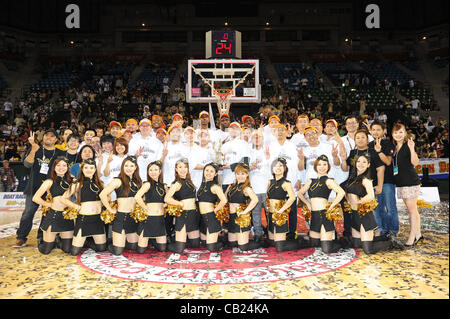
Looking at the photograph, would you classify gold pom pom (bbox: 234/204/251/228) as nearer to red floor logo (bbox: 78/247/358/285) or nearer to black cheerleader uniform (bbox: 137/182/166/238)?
red floor logo (bbox: 78/247/358/285)

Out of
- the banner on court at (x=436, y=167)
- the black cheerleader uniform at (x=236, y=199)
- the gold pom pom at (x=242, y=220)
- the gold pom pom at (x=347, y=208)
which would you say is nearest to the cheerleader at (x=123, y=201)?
the black cheerleader uniform at (x=236, y=199)

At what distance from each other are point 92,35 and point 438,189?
23.9 meters

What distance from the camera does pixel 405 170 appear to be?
488 cm

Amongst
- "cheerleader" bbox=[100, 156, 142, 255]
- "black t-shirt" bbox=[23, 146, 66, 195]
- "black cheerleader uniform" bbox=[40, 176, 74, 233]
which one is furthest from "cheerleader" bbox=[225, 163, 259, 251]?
"black t-shirt" bbox=[23, 146, 66, 195]

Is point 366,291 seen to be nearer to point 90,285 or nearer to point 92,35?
point 90,285

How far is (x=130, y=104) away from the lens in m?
17.4

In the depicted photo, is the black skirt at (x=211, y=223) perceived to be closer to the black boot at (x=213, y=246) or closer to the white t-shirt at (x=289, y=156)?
the black boot at (x=213, y=246)

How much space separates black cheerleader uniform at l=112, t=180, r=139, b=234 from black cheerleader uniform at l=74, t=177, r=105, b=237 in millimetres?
240

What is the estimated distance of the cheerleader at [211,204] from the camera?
4727mm

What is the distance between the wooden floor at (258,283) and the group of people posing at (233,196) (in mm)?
381

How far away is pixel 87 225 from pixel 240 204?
6.87 ft

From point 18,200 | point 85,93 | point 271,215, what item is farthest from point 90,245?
point 85,93

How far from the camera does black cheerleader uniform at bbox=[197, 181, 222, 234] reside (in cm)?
474

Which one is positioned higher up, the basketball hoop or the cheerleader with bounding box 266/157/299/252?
the basketball hoop
